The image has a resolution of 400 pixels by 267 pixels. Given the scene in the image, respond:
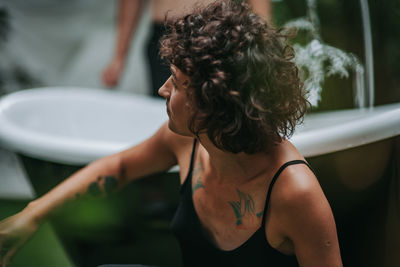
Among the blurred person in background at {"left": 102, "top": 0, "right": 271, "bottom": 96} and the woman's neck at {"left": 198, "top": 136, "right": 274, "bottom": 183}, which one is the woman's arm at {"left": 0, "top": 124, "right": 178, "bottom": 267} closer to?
the woman's neck at {"left": 198, "top": 136, "right": 274, "bottom": 183}

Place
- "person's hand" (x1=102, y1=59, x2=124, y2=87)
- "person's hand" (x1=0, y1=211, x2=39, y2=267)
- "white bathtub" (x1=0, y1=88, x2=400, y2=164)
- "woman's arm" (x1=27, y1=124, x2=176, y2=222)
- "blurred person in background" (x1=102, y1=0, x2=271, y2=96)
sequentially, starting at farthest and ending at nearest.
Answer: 1. "person's hand" (x1=102, y1=59, x2=124, y2=87)
2. "blurred person in background" (x1=102, y1=0, x2=271, y2=96)
3. "white bathtub" (x1=0, y1=88, x2=400, y2=164)
4. "woman's arm" (x1=27, y1=124, x2=176, y2=222)
5. "person's hand" (x1=0, y1=211, x2=39, y2=267)

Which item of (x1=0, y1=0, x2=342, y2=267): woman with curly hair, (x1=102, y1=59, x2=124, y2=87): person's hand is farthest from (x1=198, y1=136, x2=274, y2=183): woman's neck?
(x1=102, y1=59, x2=124, y2=87): person's hand

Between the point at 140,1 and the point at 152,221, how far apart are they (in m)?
1.20

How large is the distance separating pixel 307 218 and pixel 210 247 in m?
0.21

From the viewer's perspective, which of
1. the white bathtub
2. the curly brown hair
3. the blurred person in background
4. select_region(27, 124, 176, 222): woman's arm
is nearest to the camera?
the curly brown hair

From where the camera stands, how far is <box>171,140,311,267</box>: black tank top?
2.05 ft

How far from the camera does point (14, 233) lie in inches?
28.5

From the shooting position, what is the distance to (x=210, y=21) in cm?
57

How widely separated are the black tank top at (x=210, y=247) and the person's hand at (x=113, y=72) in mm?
1529

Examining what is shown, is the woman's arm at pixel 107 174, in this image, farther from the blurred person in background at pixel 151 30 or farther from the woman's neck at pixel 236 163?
the blurred person in background at pixel 151 30

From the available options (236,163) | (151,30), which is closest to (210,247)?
(236,163)

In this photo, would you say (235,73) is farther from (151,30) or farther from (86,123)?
(86,123)

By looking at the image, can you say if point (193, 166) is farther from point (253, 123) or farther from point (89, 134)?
point (89, 134)

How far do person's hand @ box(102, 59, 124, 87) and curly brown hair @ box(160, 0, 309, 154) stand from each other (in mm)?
1644
